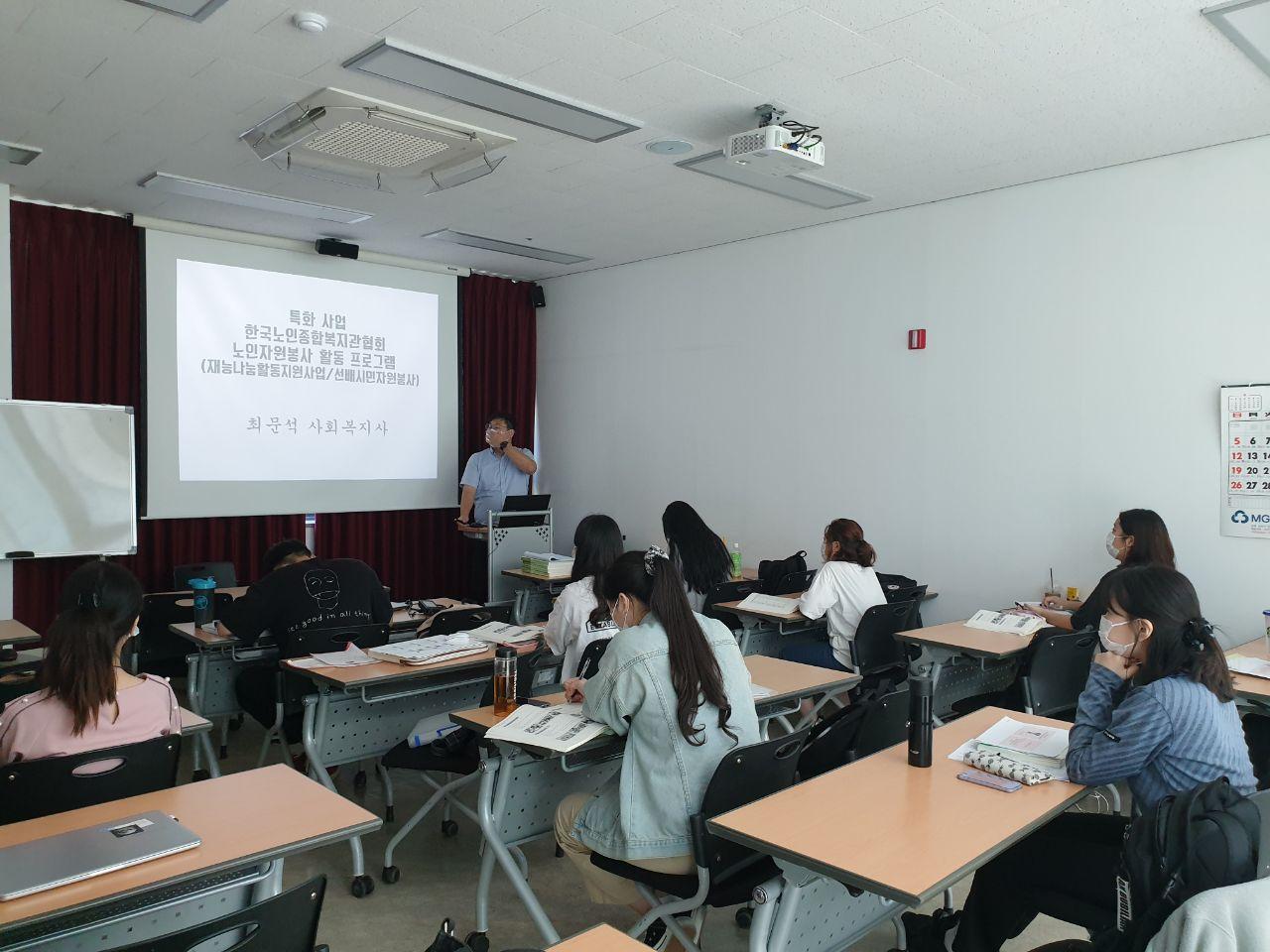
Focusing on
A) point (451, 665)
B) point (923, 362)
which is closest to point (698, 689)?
point (451, 665)

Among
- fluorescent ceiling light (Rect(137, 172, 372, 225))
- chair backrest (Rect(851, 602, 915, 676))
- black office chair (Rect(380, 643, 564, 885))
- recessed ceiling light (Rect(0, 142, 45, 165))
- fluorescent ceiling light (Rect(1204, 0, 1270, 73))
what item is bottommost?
black office chair (Rect(380, 643, 564, 885))

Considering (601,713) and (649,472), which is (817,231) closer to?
(649,472)

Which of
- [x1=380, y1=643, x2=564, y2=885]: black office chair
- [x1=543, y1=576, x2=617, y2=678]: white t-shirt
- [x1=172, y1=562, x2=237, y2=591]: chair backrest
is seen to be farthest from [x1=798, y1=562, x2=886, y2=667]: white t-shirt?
[x1=172, y1=562, x2=237, y2=591]: chair backrest

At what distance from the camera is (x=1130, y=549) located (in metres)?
4.21

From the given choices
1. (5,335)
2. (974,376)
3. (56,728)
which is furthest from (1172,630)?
(5,335)

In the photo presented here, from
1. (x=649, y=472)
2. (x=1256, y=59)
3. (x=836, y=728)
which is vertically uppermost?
(x=1256, y=59)

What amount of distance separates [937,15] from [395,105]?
7.23 feet

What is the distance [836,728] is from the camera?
8.68 ft

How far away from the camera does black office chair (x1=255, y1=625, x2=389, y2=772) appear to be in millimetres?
3764

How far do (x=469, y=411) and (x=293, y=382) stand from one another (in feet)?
5.18

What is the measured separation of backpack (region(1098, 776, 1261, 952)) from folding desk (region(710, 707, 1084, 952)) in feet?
0.85

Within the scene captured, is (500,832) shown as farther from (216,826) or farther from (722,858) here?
(216,826)

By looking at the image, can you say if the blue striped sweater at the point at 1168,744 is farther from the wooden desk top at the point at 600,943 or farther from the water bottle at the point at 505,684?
the water bottle at the point at 505,684

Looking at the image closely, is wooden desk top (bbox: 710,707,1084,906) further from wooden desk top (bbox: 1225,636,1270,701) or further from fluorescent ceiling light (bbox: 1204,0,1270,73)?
fluorescent ceiling light (bbox: 1204,0,1270,73)
